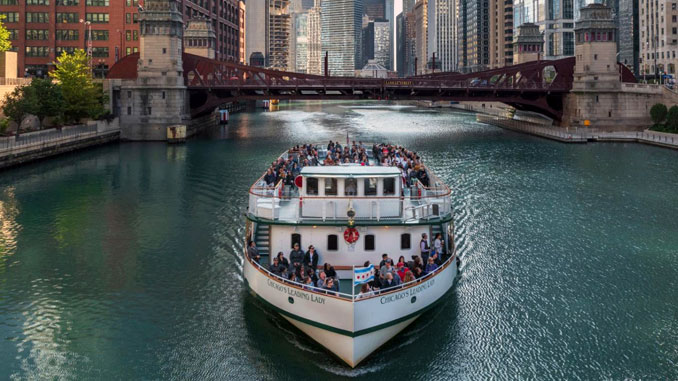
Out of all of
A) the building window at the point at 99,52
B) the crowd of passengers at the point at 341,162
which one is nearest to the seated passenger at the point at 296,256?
the crowd of passengers at the point at 341,162

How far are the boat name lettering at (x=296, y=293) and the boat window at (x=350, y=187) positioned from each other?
5096 mm

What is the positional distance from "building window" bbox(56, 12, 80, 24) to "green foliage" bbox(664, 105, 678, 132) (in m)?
112

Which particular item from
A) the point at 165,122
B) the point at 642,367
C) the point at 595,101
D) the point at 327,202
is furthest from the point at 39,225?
the point at 595,101

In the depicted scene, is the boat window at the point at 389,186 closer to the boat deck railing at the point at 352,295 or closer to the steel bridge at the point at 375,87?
the boat deck railing at the point at 352,295

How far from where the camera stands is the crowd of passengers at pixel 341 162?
37281 millimetres

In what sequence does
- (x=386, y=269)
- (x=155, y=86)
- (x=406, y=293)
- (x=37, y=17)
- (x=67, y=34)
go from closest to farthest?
(x=406, y=293) < (x=386, y=269) < (x=155, y=86) < (x=37, y=17) < (x=67, y=34)

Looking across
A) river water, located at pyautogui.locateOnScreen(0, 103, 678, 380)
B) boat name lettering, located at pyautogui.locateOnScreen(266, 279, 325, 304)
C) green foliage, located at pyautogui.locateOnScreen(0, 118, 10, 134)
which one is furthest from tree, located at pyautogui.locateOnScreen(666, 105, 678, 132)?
green foliage, located at pyautogui.locateOnScreen(0, 118, 10, 134)

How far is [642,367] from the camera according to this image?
20.5m

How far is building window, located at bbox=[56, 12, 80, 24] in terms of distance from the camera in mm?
128875

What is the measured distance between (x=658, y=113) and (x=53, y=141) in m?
83.8

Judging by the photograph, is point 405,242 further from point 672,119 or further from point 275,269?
point 672,119

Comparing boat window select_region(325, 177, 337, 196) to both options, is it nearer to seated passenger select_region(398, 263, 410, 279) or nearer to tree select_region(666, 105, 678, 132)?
seated passenger select_region(398, 263, 410, 279)

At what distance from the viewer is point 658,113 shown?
9312 cm

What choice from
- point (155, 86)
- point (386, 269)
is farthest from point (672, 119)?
point (386, 269)
